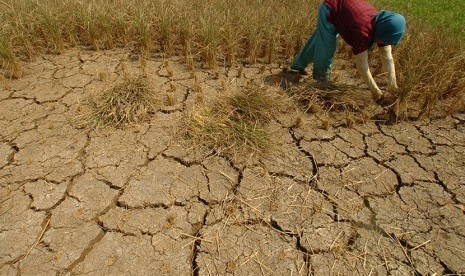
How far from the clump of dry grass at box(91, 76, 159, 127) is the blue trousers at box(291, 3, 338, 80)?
147cm

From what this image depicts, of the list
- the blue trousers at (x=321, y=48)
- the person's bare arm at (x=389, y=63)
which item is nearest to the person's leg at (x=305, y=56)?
the blue trousers at (x=321, y=48)

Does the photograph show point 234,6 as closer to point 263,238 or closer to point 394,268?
point 263,238

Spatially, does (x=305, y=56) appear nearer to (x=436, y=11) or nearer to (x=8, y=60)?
(x=436, y=11)

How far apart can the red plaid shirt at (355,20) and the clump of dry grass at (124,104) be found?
5.42 feet

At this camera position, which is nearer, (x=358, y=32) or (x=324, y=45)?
(x=358, y=32)

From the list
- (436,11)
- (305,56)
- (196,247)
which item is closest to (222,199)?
(196,247)

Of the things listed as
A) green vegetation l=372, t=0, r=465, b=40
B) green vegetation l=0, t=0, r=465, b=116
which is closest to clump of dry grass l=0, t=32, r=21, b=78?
green vegetation l=0, t=0, r=465, b=116

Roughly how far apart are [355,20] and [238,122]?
46.1 inches

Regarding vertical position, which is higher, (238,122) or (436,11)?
(436,11)

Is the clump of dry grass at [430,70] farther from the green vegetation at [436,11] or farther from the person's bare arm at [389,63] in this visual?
the green vegetation at [436,11]

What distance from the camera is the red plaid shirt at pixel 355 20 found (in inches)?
100

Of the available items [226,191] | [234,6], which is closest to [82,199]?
[226,191]

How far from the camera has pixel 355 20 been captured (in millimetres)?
2559

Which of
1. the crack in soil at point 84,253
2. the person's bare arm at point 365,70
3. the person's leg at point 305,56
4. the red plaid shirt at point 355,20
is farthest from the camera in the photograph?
the person's leg at point 305,56
